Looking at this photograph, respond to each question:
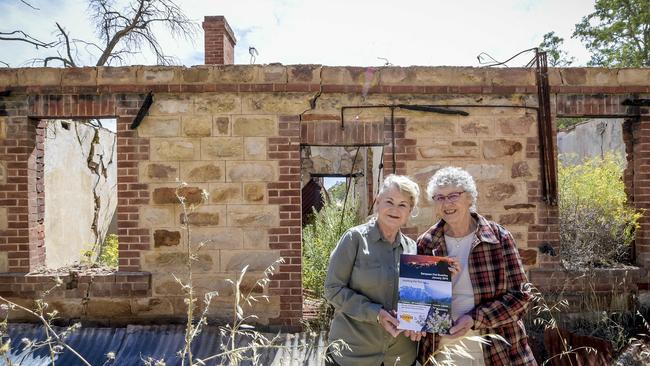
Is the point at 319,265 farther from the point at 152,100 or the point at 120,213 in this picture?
the point at 152,100

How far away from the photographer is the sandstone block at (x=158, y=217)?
15.5 ft

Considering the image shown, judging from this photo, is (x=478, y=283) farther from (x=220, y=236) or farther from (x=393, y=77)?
(x=220, y=236)

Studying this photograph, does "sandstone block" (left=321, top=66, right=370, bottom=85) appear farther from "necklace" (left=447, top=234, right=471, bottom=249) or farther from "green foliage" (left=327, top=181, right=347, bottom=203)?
"green foliage" (left=327, top=181, right=347, bottom=203)

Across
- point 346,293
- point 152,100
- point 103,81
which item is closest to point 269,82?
point 152,100

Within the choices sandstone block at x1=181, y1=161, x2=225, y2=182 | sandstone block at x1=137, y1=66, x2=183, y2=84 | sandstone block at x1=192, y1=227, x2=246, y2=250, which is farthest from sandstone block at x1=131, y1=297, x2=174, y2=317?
sandstone block at x1=137, y1=66, x2=183, y2=84

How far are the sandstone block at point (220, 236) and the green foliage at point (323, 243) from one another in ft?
4.14

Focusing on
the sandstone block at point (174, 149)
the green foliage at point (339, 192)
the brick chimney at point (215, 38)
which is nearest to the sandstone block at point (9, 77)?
the sandstone block at point (174, 149)

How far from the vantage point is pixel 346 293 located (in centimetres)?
237

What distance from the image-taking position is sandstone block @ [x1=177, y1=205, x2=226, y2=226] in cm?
469

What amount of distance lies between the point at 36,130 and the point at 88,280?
5.46 feet

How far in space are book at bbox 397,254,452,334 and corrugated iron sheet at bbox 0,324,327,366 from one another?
198 centimetres

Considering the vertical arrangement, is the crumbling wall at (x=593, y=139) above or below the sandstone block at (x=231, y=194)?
above

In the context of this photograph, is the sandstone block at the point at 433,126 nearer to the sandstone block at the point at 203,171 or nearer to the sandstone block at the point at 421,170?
the sandstone block at the point at 421,170

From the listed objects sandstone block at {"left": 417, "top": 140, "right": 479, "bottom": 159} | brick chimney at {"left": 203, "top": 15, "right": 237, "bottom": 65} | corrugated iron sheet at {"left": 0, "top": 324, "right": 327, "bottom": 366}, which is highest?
brick chimney at {"left": 203, "top": 15, "right": 237, "bottom": 65}
